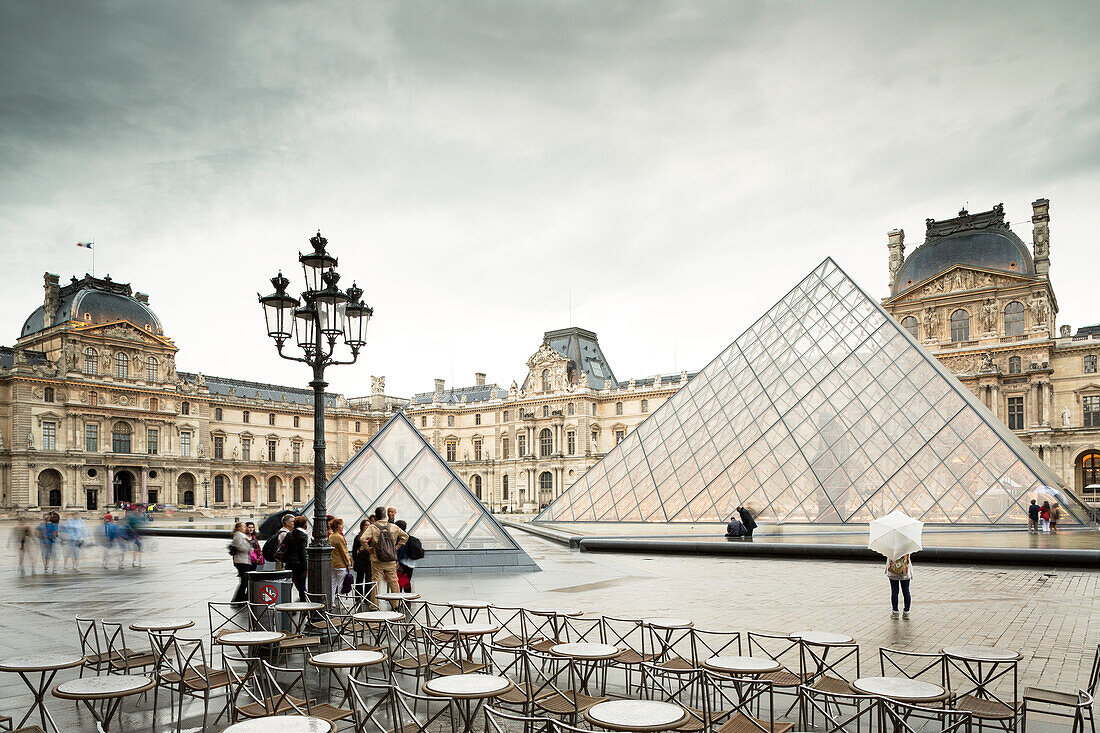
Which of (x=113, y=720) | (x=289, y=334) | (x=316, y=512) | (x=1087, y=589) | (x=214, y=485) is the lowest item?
(x=214, y=485)

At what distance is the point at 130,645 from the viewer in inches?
320

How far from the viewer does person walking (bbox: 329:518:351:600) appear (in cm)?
998

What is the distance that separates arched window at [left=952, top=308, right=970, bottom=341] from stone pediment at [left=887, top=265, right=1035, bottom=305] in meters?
1.46

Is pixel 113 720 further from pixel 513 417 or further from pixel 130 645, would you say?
pixel 513 417

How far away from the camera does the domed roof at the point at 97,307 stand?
57.2 m

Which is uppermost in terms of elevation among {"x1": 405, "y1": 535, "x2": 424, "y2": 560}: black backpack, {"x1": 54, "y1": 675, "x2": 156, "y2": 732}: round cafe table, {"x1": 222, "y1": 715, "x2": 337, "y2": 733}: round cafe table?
{"x1": 222, "y1": 715, "x2": 337, "y2": 733}: round cafe table

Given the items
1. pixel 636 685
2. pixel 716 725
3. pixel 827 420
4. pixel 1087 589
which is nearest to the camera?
pixel 716 725

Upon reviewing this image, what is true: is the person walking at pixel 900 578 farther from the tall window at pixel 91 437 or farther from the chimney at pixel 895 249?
the tall window at pixel 91 437

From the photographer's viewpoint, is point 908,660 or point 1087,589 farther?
point 1087,589

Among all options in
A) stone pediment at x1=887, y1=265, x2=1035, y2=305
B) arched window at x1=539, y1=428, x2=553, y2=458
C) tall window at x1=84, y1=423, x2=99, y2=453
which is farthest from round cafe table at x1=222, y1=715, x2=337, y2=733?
arched window at x1=539, y1=428, x2=553, y2=458

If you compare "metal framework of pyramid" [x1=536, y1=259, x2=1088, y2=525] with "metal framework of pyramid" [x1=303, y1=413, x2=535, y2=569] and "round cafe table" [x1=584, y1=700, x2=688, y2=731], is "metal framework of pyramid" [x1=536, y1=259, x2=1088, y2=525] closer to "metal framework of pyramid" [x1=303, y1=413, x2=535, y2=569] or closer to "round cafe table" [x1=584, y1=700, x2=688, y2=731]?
"metal framework of pyramid" [x1=303, y1=413, x2=535, y2=569]

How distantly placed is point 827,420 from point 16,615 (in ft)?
66.1

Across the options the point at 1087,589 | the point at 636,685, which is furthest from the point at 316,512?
the point at 1087,589

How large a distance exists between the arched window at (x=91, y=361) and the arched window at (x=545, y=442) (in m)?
35.1
